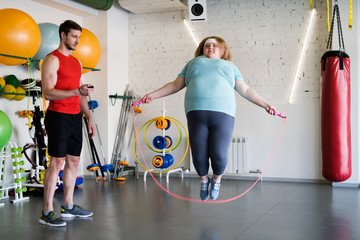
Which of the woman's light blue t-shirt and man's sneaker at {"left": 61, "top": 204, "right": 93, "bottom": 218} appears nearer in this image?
the woman's light blue t-shirt

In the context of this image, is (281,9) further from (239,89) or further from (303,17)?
(239,89)

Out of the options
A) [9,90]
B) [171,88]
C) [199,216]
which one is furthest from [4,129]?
[199,216]

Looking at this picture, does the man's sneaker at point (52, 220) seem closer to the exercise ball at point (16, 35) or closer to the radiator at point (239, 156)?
the exercise ball at point (16, 35)

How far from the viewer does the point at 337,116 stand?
504cm

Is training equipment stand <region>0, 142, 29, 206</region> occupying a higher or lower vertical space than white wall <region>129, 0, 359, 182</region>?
lower

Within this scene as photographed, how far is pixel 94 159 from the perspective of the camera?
262 inches

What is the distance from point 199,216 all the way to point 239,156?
8.23ft

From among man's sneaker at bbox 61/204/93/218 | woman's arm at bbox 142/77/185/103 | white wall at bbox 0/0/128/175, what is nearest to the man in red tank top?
man's sneaker at bbox 61/204/93/218

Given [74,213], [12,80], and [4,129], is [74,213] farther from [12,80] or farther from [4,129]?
[12,80]

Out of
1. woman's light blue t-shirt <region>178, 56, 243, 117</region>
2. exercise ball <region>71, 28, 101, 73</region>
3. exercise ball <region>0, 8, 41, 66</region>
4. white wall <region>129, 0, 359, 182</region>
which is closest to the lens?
woman's light blue t-shirt <region>178, 56, 243, 117</region>

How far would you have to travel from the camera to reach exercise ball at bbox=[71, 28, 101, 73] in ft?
18.7

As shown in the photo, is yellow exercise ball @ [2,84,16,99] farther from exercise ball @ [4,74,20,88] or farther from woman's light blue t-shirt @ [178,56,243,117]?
woman's light blue t-shirt @ [178,56,243,117]

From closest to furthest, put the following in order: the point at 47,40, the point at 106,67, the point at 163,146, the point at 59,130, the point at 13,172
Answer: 1. the point at 59,130
2. the point at 13,172
3. the point at 47,40
4. the point at 163,146
5. the point at 106,67

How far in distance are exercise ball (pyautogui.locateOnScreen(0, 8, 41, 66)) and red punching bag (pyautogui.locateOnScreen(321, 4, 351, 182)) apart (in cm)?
337
